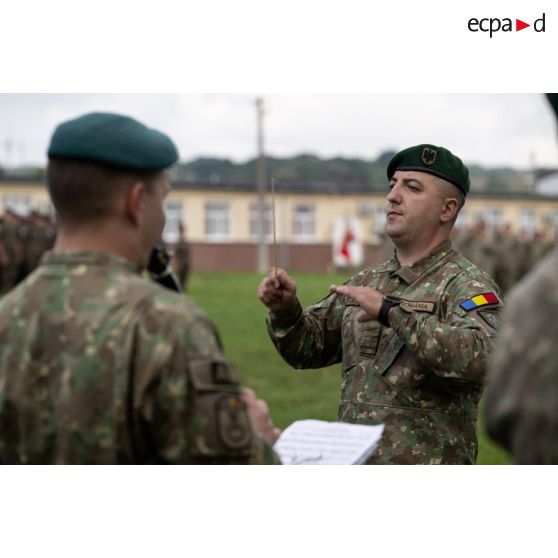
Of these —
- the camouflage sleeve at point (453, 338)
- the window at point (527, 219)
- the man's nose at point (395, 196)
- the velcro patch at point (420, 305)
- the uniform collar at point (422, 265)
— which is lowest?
the camouflage sleeve at point (453, 338)

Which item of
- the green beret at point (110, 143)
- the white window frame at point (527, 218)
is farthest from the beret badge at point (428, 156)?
the white window frame at point (527, 218)

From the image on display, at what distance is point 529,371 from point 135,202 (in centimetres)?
122

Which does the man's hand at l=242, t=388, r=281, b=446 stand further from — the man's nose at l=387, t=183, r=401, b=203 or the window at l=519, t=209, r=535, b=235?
the window at l=519, t=209, r=535, b=235

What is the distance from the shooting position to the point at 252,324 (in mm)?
17578

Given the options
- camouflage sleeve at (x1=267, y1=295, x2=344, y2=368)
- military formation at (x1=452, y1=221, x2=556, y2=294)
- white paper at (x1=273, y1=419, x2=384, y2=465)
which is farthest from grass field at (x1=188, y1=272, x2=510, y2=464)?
military formation at (x1=452, y1=221, x2=556, y2=294)

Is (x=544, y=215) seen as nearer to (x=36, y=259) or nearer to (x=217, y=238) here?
(x=217, y=238)

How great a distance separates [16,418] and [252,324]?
49.7 ft

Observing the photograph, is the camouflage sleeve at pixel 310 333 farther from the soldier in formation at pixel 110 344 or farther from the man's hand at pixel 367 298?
the soldier in formation at pixel 110 344

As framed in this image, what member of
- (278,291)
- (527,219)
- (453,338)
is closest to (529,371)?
(453,338)

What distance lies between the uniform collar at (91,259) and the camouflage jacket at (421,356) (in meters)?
1.44

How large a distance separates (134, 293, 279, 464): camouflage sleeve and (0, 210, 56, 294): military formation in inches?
947

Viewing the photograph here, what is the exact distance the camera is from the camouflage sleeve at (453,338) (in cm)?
361

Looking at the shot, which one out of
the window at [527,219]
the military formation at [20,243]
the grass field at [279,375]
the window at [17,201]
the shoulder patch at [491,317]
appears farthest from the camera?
the window at [527,219]

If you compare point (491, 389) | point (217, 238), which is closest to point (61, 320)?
point (491, 389)
